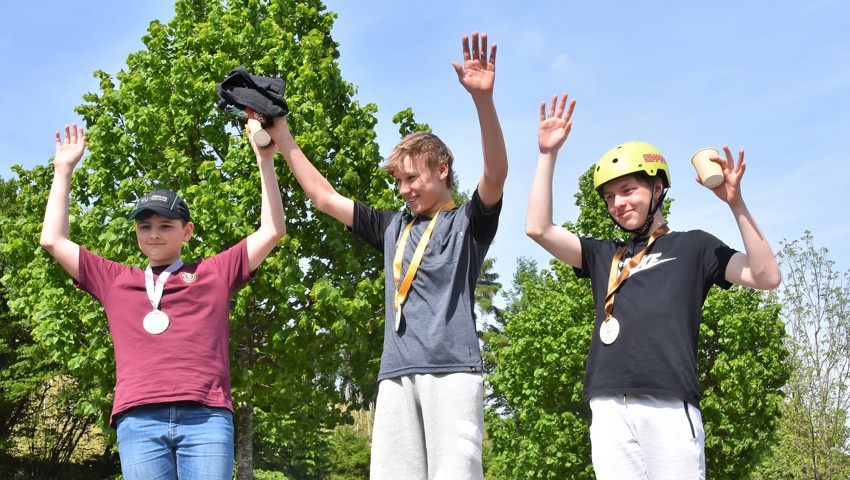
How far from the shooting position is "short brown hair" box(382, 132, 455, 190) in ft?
13.6

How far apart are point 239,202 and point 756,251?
45.7 feet

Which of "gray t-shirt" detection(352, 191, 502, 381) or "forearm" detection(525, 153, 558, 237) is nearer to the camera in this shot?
"gray t-shirt" detection(352, 191, 502, 381)

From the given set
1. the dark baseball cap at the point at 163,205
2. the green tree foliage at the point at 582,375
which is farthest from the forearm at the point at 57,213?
the green tree foliage at the point at 582,375

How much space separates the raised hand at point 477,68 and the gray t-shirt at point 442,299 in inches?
21.8

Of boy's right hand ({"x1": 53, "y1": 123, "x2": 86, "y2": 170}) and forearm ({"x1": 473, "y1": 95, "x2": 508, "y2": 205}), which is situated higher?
boy's right hand ({"x1": 53, "y1": 123, "x2": 86, "y2": 170})

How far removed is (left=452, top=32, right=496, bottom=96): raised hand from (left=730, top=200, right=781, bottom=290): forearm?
1.47 metres

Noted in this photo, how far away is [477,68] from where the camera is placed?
378 centimetres

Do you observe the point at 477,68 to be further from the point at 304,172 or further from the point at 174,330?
the point at 174,330

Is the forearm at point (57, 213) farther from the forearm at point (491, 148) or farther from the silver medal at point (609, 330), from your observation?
the silver medal at point (609, 330)

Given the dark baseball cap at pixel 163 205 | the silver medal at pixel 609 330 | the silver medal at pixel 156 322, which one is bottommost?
the silver medal at pixel 609 330

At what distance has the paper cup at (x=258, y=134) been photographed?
14.9ft

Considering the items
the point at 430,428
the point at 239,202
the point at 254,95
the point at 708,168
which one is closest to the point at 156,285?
the point at 254,95

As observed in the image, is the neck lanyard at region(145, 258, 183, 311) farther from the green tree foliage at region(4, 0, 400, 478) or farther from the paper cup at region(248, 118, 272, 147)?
the green tree foliage at region(4, 0, 400, 478)

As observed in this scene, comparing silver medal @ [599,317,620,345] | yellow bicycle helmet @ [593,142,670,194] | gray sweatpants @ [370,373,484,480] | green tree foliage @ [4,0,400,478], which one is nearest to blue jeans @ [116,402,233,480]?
gray sweatpants @ [370,373,484,480]
